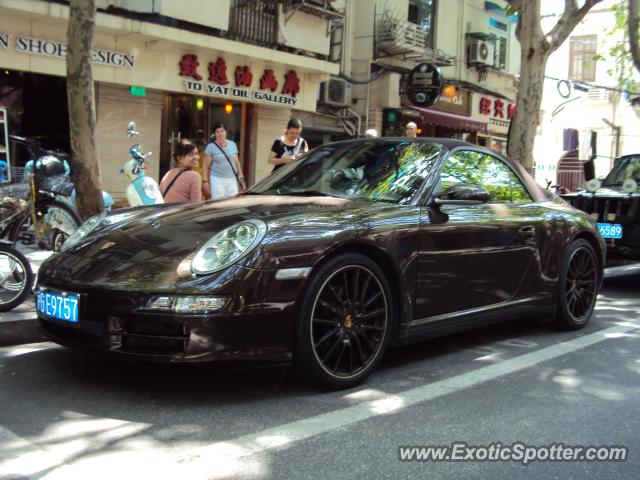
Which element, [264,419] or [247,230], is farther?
[247,230]

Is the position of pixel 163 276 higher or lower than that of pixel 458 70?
lower

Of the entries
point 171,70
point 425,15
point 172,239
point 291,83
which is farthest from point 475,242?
point 425,15

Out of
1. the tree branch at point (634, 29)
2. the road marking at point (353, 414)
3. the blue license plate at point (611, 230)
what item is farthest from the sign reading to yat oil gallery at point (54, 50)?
the tree branch at point (634, 29)

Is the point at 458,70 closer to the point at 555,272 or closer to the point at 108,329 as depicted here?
the point at 555,272

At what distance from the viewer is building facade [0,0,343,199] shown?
11008mm

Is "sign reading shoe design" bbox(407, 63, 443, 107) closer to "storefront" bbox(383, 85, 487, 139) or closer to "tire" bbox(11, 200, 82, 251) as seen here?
"storefront" bbox(383, 85, 487, 139)

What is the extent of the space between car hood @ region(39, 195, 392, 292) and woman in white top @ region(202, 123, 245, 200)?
3836 millimetres

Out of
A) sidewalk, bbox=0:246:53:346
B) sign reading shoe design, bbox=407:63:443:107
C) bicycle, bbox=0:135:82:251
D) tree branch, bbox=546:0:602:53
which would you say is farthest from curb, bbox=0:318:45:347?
sign reading shoe design, bbox=407:63:443:107

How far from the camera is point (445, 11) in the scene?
1962 centimetres

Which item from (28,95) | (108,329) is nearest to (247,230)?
(108,329)

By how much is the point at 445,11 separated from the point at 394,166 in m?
16.5

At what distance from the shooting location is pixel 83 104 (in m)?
6.11

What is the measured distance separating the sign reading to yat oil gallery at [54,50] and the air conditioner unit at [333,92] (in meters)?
5.63

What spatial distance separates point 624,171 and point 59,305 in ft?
27.6
